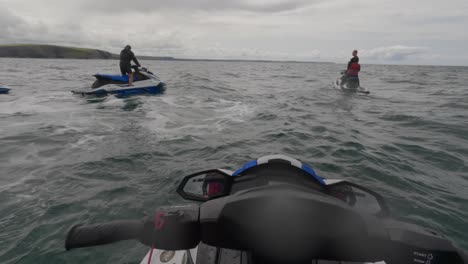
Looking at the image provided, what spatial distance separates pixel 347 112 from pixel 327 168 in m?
6.84

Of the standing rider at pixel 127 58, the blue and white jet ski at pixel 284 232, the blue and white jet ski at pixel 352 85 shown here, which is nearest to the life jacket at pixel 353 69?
the blue and white jet ski at pixel 352 85

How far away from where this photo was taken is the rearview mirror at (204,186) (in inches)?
75.5

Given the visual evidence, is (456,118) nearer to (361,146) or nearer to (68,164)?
(361,146)

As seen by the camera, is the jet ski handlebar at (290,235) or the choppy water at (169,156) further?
the choppy water at (169,156)

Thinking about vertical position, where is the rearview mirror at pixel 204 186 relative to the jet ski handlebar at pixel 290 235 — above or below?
below

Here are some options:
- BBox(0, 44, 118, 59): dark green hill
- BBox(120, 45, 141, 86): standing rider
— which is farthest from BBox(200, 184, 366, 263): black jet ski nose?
BBox(0, 44, 118, 59): dark green hill

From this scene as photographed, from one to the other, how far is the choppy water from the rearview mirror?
1.51 metres

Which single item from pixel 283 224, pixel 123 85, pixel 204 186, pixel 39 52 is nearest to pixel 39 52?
pixel 39 52

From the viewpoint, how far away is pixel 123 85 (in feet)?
50.4

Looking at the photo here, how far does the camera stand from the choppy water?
3604 millimetres

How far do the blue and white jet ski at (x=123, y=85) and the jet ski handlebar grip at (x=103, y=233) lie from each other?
51.1 ft

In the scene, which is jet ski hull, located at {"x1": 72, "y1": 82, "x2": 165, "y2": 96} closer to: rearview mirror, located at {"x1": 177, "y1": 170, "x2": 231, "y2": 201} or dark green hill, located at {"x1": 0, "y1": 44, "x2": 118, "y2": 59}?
rearview mirror, located at {"x1": 177, "y1": 170, "x2": 231, "y2": 201}

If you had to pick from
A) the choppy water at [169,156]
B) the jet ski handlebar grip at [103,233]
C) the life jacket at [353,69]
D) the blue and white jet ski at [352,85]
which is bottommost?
the choppy water at [169,156]

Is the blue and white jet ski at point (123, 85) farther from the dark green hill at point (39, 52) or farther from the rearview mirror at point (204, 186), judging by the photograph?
the dark green hill at point (39, 52)
